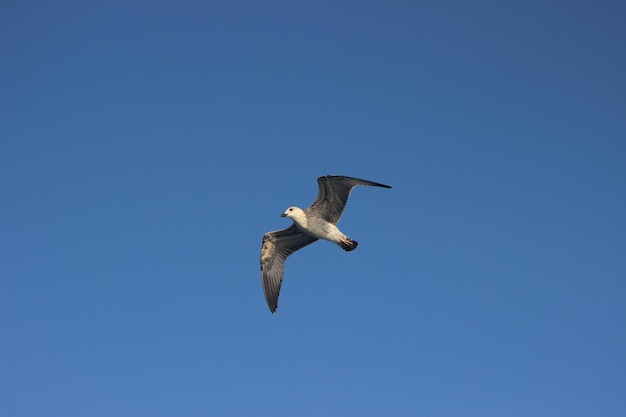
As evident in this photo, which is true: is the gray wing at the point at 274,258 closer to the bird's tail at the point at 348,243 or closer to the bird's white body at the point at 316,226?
the bird's white body at the point at 316,226

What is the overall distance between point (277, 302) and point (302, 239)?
2.59 metres

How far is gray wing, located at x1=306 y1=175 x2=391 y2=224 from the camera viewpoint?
22.7 metres

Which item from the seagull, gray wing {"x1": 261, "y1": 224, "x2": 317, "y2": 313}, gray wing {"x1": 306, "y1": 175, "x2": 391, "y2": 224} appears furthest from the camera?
gray wing {"x1": 261, "y1": 224, "x2": 317, "y2": 313}

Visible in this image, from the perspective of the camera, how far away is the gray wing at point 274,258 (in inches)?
1017

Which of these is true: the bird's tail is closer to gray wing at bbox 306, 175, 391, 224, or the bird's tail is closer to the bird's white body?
the bird's white body

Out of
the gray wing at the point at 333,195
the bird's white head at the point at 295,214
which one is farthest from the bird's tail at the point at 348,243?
the bird's white head at the point at 295,214

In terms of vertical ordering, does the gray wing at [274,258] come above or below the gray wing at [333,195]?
below

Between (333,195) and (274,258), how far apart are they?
420 centimetres

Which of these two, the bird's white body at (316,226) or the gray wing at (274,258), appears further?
the gray wing at (274,258)

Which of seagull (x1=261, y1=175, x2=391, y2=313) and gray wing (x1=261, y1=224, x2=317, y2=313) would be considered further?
gray wing (x1=261, y1=224, x2=317, y2=313)

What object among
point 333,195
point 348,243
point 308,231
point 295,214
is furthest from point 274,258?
point 333,195

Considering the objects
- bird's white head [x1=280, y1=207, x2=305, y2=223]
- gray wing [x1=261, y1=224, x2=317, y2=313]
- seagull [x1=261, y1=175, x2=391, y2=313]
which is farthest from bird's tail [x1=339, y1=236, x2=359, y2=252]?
gray wing [x1=261, y1=224, x2=317, y2=313]

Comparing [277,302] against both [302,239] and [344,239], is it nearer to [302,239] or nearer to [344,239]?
[302,239]

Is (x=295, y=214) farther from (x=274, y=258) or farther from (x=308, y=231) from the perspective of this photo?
(x=274, y=258)
